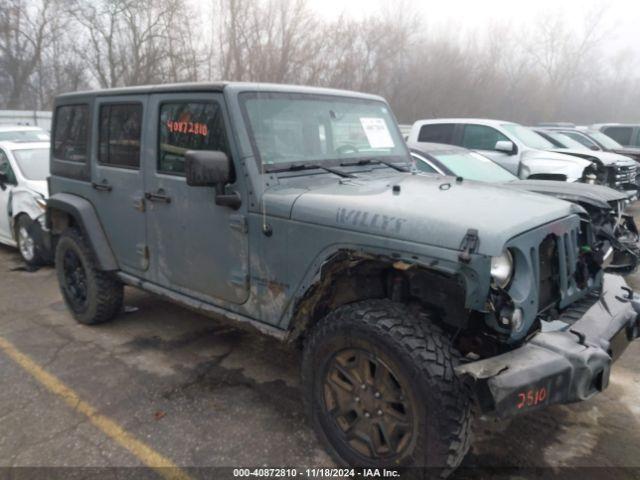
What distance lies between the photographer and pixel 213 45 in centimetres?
2272

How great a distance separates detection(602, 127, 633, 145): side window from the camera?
55.0 feet

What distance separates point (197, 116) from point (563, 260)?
2.35 metres

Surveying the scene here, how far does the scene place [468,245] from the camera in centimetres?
224

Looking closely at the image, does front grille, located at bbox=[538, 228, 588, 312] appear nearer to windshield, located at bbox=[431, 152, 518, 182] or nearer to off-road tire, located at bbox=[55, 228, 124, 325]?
off-road tire, located at bbox=[55, 228, 124, 325]

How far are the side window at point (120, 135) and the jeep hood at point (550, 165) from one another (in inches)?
263

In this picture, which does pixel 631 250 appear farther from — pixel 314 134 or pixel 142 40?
pixel 142 40

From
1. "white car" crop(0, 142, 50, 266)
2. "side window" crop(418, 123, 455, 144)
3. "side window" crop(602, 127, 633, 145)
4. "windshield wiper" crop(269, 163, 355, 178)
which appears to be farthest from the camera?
"side window" crop(602, 127, 633, 145)

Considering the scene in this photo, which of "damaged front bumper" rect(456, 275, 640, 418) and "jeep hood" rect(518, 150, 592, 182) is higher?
"jeep hood" rect(518, 150, 592, 182)

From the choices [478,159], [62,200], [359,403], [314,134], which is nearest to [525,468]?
[359,403]

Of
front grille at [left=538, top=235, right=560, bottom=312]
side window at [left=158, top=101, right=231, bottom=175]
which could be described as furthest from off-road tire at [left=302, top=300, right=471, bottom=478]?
side window at [left=158, top=101, right=231, bottom=175]

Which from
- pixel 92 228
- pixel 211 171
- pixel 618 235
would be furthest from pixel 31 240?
pixel 618 235

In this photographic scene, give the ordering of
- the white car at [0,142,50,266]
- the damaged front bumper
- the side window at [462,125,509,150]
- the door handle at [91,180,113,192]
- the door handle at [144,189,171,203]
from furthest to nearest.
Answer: the side window at [462,125,509,150] → the white car at [0,142,50,266] → the door handle at [91,180,113,192] → the door handle at [144,189,171,203] → the damaged front bumper

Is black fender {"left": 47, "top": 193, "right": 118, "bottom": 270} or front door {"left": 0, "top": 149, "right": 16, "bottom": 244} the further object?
front door {"left": 0, "top": 149, "right": 16, "bottom": 244}

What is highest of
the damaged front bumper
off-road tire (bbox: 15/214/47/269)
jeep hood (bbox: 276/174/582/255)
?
jeep hood (bbox: 276/174/582/255)
